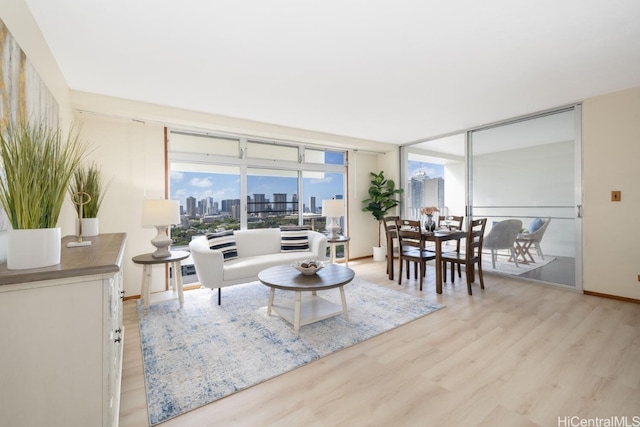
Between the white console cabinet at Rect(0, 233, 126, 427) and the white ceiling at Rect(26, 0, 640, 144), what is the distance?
1.73 m

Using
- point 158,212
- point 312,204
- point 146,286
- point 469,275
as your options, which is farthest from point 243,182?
point 469,275

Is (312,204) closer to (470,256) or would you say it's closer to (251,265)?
(251,265)

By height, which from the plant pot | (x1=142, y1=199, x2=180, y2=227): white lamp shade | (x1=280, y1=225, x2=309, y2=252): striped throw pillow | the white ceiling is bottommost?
the plant pot

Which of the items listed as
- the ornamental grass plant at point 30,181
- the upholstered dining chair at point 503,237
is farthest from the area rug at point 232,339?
the upholstered dining chair at point 503,237

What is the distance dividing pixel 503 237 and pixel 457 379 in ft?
10.5

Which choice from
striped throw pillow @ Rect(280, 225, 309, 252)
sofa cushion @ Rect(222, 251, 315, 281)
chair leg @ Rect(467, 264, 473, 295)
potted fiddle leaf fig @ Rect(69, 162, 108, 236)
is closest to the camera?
potted fiddle leaf fig @ Rect(69, 162, 108, 236)

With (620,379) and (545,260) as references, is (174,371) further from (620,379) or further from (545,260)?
(545,260)

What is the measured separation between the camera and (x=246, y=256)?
13.6 feet

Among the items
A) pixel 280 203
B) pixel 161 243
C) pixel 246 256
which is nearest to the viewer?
pixel 161 243

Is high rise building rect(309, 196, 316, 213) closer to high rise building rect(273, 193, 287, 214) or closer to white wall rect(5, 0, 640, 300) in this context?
high rise building rect(273, 193, 287, 214)

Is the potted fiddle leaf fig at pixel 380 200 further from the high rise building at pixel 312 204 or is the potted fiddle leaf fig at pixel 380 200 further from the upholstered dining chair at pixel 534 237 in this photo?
the upholstered dining chair at pixel 534 237

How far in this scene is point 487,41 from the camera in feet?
7.18

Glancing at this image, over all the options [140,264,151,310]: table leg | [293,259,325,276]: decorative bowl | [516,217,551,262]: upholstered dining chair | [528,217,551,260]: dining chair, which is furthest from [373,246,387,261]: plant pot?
[140,264,151,310]: table leg

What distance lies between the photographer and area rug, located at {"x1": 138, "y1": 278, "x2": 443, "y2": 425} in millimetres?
1863
